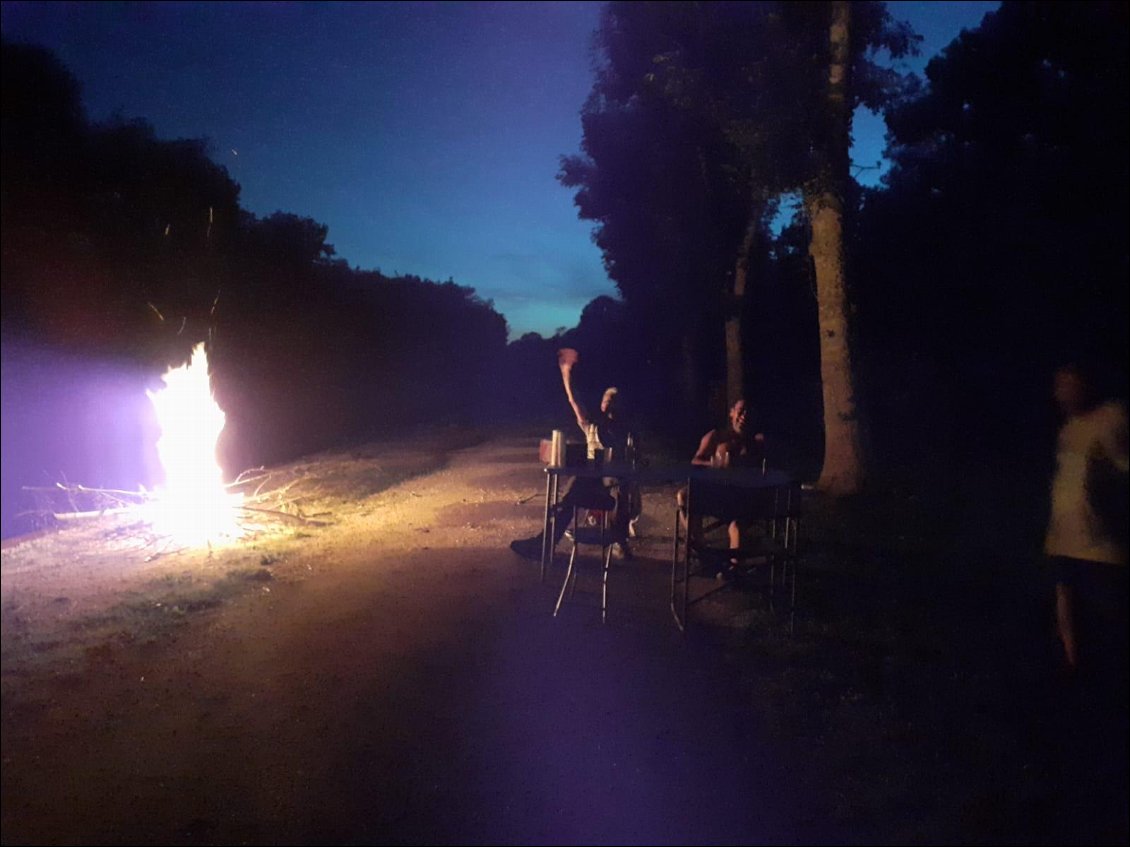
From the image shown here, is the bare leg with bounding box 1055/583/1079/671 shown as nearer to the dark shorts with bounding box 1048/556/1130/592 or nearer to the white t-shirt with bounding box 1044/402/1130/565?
the dark shorts with bounding box 1048/556/1130/592

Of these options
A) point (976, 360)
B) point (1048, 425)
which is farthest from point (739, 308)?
point (1048, 425)

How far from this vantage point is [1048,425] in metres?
17.4

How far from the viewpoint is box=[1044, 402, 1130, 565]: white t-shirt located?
209 inches

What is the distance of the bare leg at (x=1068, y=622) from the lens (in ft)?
18.1

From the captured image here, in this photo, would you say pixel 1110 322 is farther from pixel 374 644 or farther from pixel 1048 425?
pixel 374 644

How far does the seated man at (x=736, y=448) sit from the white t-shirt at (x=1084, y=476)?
255 cm

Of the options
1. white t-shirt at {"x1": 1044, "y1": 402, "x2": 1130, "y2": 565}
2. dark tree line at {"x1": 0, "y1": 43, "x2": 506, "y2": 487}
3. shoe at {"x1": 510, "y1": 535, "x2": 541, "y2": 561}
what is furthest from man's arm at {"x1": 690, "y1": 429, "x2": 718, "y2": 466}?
dark tree line at {"x1": 0, "y1": 43, "x2": 506, "y2": 487}

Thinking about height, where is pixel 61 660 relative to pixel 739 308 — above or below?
below

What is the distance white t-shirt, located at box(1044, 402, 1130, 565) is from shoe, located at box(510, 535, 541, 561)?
4533mm

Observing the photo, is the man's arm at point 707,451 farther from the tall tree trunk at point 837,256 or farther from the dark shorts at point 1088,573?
the tall tree trunk at point 837,256

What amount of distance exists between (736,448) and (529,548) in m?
2.25

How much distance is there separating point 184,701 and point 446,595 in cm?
254

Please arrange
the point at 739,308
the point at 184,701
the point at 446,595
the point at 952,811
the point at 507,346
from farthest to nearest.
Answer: the point at 507,346 → the point at 739,308 → the point at 446,595 → the point at 184,701 → the point at 952,811

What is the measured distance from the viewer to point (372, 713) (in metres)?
5.03
